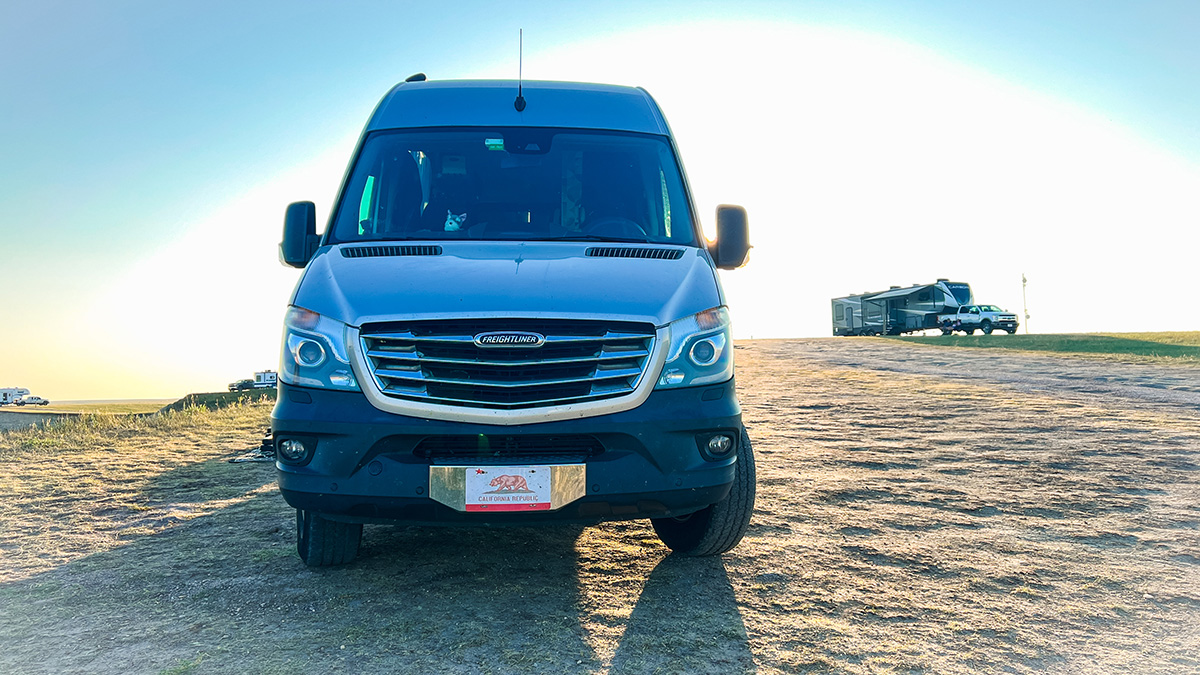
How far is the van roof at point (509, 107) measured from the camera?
16.1ft

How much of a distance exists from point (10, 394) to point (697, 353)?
8713 cm

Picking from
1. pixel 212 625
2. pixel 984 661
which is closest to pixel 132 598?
pixel 212 625

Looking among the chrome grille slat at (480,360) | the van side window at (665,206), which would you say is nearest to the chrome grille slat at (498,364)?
the chrome grille slat at (480,360)

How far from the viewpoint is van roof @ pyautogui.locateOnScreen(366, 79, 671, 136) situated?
16.1 ft

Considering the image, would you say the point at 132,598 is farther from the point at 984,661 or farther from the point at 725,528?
the point at 984,661

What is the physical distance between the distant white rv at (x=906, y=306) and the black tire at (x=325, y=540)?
41001 mm

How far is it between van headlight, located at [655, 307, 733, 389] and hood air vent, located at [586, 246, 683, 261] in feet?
1.69

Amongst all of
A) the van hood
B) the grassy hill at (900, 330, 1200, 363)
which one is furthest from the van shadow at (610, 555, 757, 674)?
the grassy hill at (900, 330, 1200, 363)

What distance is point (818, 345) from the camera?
28062 millimetres

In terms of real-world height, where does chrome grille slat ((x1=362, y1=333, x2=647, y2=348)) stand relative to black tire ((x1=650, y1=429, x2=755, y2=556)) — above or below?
above

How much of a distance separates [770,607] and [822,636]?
343 mm

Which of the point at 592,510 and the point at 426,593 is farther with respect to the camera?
the point at 426,593

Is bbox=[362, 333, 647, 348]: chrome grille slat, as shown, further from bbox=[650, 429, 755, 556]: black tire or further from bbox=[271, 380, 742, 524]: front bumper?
bbox=[650, 429, 755, 556]: black tire

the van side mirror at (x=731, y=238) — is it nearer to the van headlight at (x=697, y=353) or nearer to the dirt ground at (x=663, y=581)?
the van headlight at (x=697, y=353)
